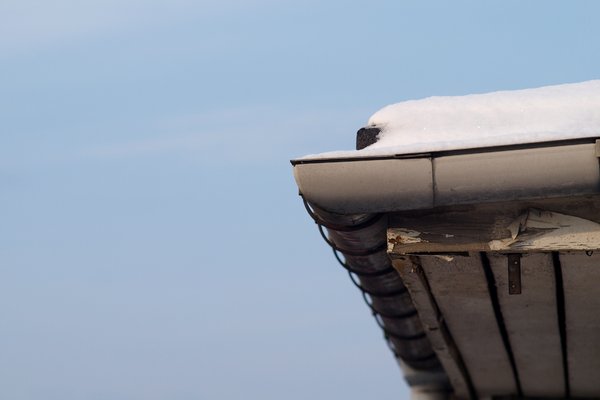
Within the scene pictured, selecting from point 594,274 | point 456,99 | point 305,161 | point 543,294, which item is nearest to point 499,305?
point 543,294

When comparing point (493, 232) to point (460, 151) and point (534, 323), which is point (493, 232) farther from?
point (534, 323)

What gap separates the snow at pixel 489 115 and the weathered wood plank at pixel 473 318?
689mm

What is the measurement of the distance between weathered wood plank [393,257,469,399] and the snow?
0.68m

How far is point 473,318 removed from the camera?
7207 millimetres

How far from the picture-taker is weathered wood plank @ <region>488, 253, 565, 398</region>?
20.8 ft

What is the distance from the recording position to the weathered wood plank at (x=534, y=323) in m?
6.33

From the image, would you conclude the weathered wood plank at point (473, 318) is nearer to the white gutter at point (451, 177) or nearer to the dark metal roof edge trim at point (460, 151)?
the white gutter at point (451, 177)

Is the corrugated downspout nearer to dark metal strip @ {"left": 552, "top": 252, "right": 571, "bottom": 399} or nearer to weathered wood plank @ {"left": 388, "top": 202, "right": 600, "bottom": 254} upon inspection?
weathered wood plank @ {"left": 388, "top": 202, "right": 600, "bottom": 254}

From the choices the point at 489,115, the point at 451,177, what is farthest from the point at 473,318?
the point at 451,177

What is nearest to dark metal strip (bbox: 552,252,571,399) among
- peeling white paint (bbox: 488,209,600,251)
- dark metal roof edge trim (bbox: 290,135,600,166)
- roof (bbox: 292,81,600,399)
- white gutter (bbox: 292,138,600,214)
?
roof (bbox: 292,81,600,399)

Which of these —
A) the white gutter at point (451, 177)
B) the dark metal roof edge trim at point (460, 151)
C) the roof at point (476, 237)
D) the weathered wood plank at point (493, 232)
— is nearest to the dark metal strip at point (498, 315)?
the roof at point (476, 237)

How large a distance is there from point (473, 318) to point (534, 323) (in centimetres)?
38

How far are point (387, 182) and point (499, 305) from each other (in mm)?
1646

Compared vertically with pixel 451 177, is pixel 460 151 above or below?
above
